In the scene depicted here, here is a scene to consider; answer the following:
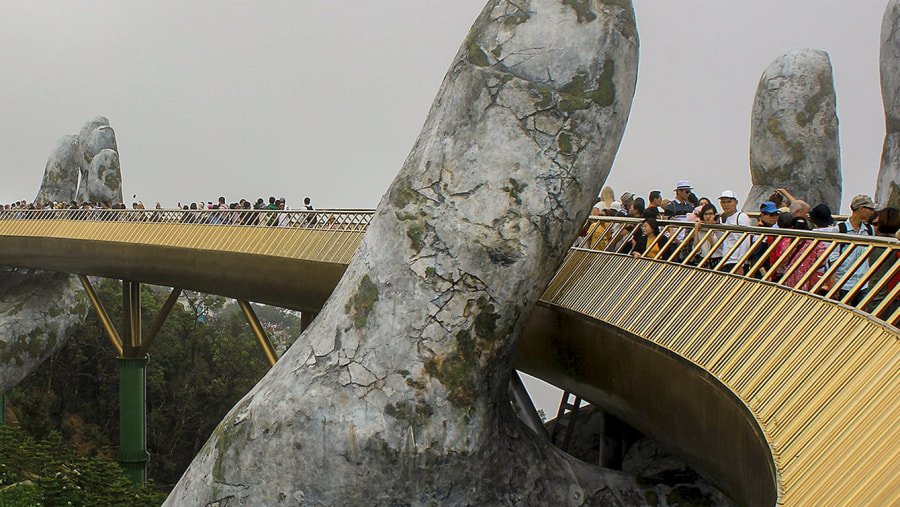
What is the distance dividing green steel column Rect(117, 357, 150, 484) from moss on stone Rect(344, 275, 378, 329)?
44.0 ft

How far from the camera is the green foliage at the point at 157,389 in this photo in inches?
1112

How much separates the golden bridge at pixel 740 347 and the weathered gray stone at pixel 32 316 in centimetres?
1271

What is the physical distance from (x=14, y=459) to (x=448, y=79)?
621 inches

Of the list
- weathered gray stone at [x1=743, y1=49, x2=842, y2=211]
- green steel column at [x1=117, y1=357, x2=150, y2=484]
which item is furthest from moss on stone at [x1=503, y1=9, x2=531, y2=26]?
green steel column at [x1=117, y1=357, x2=150, y2=484]

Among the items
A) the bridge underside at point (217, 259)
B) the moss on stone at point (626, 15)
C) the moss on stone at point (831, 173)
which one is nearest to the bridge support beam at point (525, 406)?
the bridge underside at point (217, 259)

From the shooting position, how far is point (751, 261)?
640 centimetres

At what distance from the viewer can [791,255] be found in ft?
18.9

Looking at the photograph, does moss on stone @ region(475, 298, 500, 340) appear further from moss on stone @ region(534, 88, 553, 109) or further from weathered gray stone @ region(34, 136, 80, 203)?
weathered gray stone @ region(34, 136, 80, 203)

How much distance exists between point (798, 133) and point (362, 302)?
9687 mm

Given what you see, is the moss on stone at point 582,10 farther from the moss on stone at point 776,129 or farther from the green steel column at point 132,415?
the green steel column at point 132,415

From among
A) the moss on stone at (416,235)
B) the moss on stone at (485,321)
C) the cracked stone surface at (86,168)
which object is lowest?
the moss on stone at (485,321)

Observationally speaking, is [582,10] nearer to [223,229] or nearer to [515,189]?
[515,189]

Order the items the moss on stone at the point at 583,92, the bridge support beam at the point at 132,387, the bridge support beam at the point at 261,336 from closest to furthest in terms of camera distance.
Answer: the moss on stone at the point at 583,92, the bridge support beam at the point at 261,336, the bridge support beam at the point at 132,387

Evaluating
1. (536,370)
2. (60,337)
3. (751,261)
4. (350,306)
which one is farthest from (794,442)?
(60,337)
